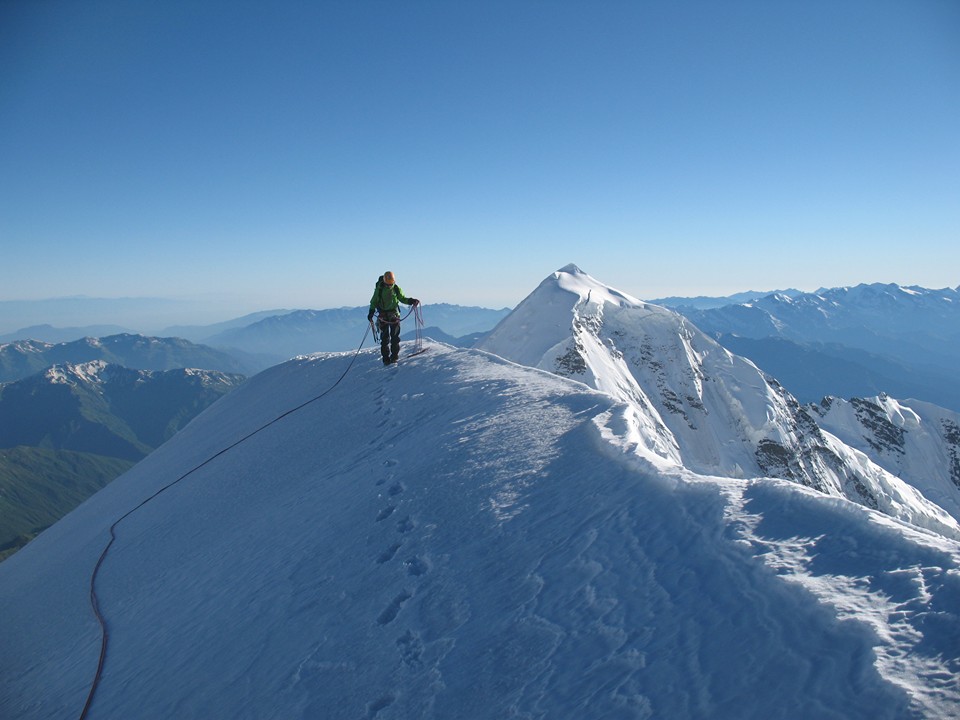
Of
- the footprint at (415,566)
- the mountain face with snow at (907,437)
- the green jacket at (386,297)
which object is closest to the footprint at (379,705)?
the footprint at (415,566)

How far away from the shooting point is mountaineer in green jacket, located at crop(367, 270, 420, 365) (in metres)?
15.9

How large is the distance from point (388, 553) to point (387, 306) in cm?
1070

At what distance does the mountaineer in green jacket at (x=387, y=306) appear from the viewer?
52.3 ft

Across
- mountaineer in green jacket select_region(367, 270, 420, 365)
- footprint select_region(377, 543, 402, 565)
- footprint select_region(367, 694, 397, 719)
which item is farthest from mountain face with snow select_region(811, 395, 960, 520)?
footprint select_region(367, 694, 397, 719)

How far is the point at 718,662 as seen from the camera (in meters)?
3.93

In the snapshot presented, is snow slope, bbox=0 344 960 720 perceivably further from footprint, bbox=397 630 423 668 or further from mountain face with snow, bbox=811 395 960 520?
mountain face with snow, bbox=811 395 960 520

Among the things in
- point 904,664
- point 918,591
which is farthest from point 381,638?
point 918,591

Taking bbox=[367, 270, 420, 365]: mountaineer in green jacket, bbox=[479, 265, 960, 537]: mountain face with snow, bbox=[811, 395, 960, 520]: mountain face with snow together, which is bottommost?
bbox=[811, 395, 960, 520]: mountain face with snow

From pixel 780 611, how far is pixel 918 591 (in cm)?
109

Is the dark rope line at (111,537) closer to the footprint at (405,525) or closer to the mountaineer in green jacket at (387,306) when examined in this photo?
the mountaineer in green jacket at (387,306)

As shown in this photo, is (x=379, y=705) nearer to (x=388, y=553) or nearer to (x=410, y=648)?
(x=410, y=648)

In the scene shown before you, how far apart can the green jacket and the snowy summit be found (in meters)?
4.40

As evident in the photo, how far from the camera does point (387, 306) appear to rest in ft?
53.3

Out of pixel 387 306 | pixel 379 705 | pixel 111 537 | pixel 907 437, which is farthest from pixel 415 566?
pixel 907 437
